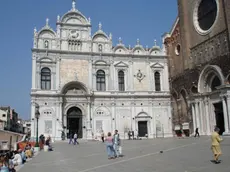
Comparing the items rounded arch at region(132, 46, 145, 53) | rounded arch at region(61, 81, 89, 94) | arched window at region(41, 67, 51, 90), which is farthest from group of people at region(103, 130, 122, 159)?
rounded arch at region(132, 46, 145, 53)

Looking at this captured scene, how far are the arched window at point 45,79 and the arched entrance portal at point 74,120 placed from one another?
4.13m

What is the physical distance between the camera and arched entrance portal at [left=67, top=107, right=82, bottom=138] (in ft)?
116

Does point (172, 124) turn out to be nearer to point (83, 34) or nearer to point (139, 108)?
point (139, 108)

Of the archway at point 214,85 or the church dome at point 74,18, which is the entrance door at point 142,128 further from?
the church dome at point 74,18

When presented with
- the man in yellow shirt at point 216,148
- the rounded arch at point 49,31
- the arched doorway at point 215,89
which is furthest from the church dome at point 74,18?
the man in yellow shirt at point 216,148

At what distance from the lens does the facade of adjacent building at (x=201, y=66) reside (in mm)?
28531

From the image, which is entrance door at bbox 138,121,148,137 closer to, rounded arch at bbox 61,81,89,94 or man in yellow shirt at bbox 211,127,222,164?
rounded arch at bbox 61,81,89,94

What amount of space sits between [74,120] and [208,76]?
55.9 ft

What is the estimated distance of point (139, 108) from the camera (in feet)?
124

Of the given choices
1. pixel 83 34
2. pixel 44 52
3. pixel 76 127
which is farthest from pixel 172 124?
pixel 44 52

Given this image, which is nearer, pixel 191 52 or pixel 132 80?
pixel 191 52

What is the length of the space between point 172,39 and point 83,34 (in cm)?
1253

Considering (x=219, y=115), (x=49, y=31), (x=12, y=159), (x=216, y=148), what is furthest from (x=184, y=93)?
(x=12, y=159)

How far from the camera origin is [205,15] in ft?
108
